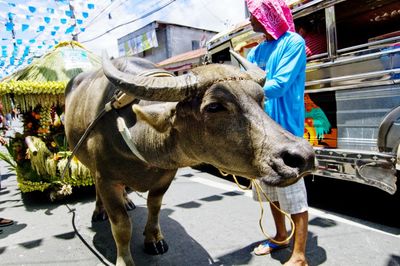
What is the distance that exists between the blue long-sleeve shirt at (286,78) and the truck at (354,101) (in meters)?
1.19

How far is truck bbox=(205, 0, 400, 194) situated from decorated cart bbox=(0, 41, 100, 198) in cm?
298

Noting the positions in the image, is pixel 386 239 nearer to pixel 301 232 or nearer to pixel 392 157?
pixel 392 157

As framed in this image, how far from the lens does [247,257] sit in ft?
8.94

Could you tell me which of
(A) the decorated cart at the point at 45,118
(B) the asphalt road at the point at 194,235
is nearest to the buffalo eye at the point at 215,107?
(B) the asphalt road at the point at 194,235

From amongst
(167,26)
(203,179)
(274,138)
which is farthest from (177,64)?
(274,138)

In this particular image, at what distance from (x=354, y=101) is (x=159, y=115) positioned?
96.4 inches

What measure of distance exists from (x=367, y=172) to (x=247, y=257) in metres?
1.55

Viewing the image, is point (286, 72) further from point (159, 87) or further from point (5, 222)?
point (5, 222)

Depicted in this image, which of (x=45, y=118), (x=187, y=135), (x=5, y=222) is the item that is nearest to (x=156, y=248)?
(x=187, y=135)

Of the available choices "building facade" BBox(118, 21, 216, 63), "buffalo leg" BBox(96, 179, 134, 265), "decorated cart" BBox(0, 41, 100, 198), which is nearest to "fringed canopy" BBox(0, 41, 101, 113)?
"decorated cart" BBox(0, 41, 100, 198)

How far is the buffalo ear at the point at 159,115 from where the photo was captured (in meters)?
1.86

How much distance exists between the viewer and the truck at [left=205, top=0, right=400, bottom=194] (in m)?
2.97

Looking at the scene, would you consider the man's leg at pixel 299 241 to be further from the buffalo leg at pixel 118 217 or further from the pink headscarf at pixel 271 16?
the pink headscarf at pixel 271 16

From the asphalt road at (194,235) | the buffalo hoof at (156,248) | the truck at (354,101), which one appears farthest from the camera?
the truck at (354,101)
